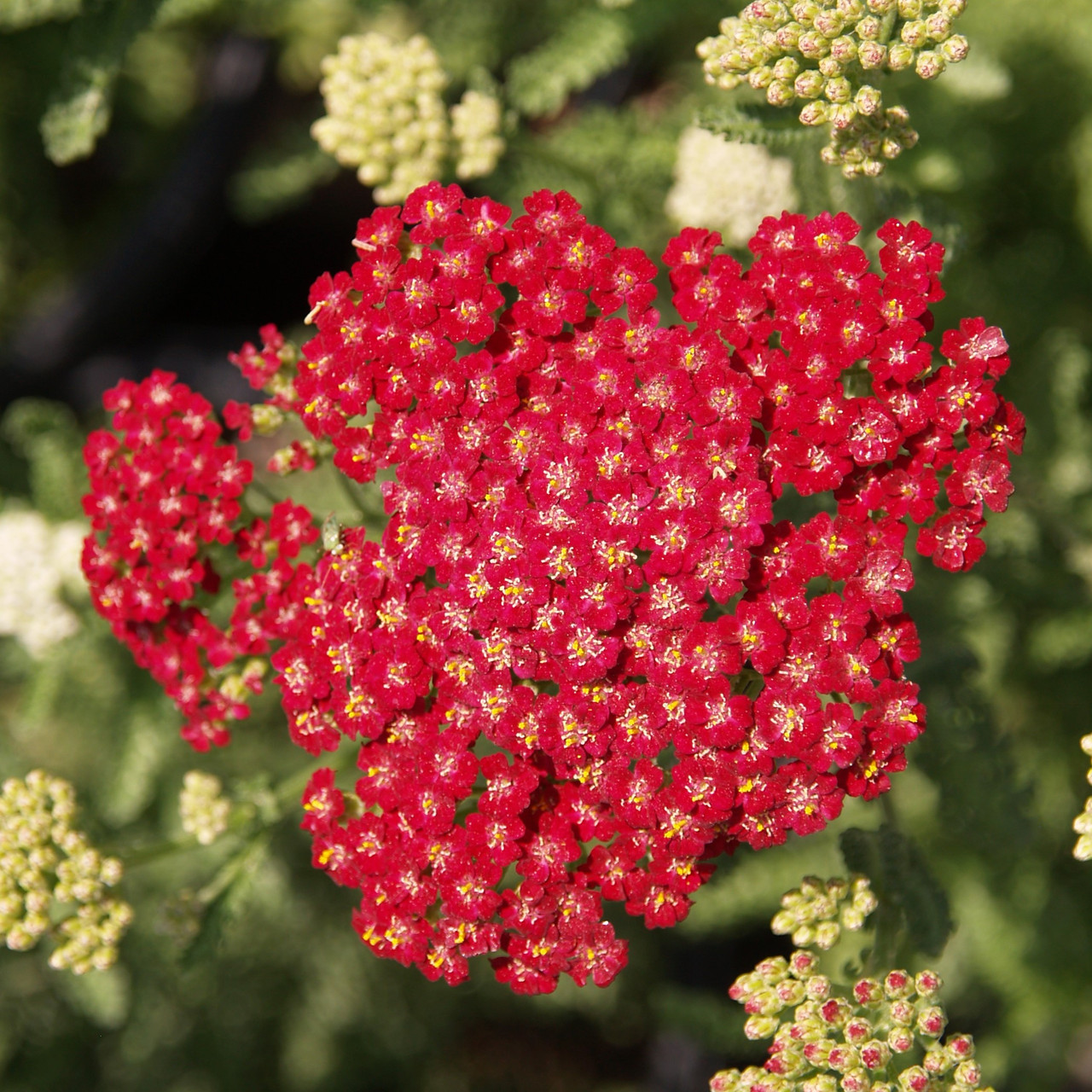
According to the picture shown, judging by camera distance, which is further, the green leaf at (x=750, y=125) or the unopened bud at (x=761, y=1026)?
the green leaf at (x=750, y=125)

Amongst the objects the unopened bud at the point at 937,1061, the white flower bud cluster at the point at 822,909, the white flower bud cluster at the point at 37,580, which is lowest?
the unopened bud at the point at 937,1061

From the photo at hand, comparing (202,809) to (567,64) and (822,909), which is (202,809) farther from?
(567,64)

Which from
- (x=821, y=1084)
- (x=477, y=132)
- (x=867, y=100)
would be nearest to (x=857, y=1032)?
(x=821, y=1084)

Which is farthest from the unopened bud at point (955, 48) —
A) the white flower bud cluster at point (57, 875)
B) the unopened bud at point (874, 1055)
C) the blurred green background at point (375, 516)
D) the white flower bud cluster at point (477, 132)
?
the white flower bud cluster at point (57, 875)

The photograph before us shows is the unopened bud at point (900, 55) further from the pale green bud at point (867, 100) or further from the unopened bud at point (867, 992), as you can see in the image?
the unopened bud at point (867, 992)

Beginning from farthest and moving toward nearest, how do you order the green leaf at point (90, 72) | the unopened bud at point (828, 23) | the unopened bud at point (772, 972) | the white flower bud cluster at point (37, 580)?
1. the white flower bud cluster at point (37, 580)
2. the green leaf at point (90, 72)
3. the unopened bud at point (772, 972)
4. the unopened bud at point (828, 23)

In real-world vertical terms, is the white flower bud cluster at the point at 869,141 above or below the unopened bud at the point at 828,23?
below
